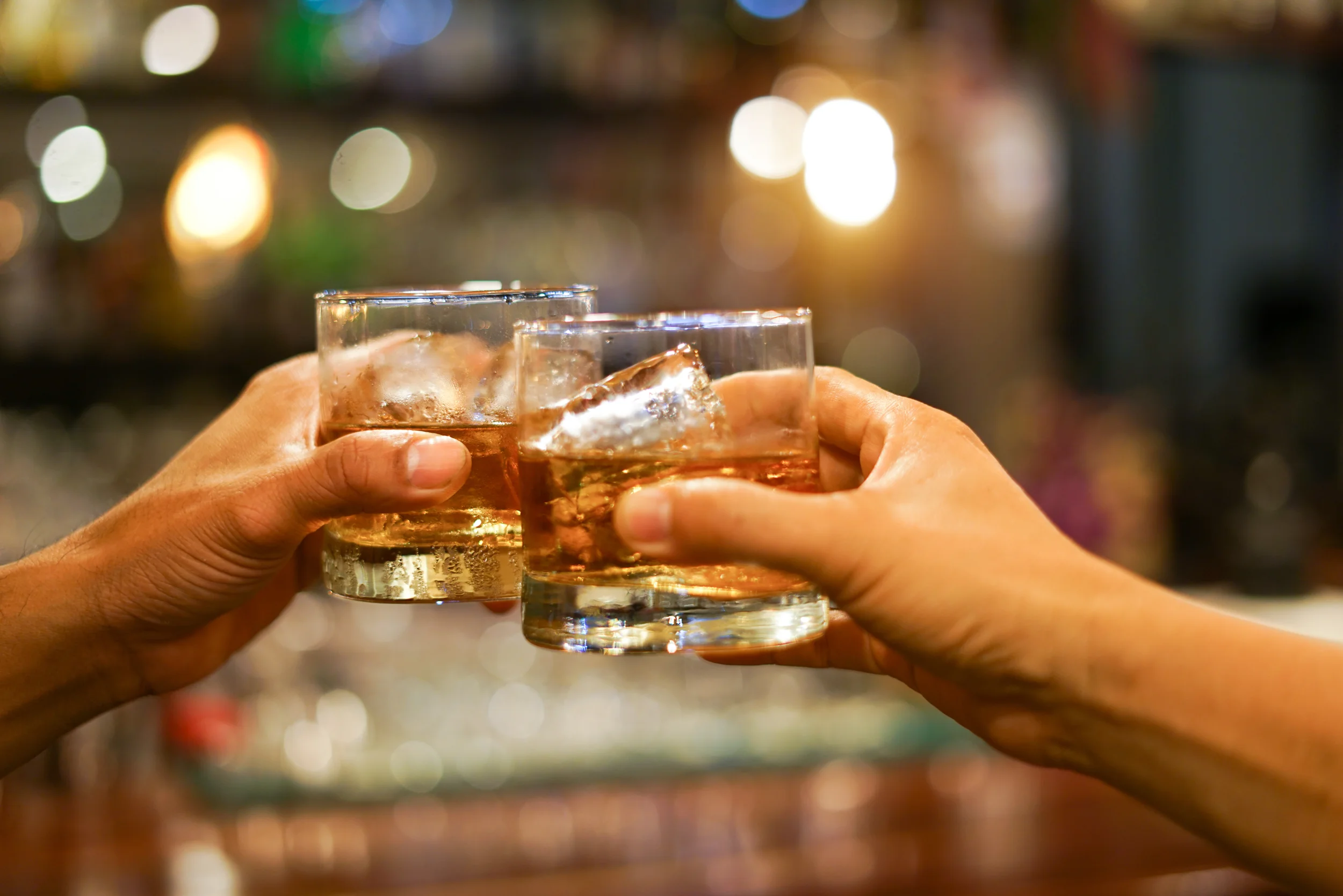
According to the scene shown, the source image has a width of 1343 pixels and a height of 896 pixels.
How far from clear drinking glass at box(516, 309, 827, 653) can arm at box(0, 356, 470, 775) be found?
0.44ft

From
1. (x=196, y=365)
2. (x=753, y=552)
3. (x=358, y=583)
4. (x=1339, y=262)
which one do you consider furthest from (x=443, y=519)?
(x=1339, y=262)

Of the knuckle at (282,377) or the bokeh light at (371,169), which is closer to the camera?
the knuckle at (282,377)

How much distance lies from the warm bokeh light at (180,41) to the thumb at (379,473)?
2871 millimetres

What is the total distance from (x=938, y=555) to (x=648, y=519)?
22cm

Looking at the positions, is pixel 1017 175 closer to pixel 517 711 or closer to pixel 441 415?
pixel 517 711

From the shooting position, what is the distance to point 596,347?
98 cm

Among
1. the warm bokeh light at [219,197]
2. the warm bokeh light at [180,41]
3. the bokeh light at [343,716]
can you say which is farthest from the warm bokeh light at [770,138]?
the bokeh light at [343,716]

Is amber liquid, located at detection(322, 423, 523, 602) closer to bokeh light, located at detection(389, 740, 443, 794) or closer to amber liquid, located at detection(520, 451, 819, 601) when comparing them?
amber liquid, located at detection(520, 451, 819, 601)

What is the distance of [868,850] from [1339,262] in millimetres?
5078

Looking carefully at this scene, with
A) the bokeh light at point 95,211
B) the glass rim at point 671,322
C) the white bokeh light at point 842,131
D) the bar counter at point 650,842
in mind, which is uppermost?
the white bokeh light at point 842,131

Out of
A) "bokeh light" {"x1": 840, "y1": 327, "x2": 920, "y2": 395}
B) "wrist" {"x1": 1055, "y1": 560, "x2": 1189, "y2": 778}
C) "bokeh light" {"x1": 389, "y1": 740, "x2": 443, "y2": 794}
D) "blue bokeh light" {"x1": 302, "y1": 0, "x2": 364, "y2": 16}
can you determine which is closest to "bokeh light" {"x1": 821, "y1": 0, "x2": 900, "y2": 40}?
"blue bokeh light" {"x1": 302, "y1": 0, "x2": 364, "y2": 16}

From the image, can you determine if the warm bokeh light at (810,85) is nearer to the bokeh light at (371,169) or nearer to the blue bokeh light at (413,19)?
the blue bokeh light at (413,19)

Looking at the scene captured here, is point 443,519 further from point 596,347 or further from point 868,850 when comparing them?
point 868,850

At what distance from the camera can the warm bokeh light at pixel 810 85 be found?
411cm
